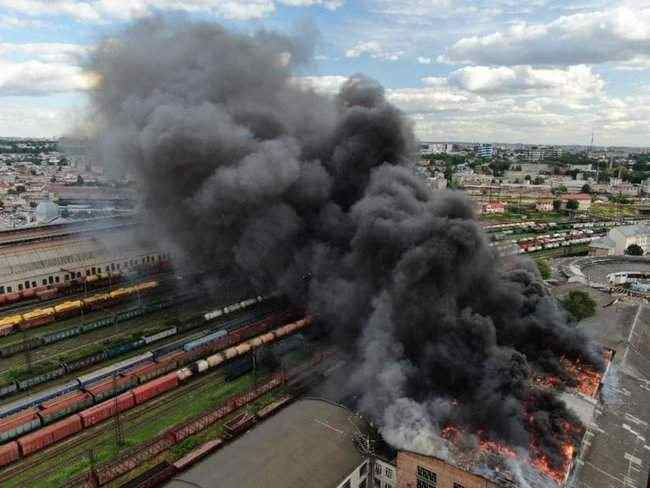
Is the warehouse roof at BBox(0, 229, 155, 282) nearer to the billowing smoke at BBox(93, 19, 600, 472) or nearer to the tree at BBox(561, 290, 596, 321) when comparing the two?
the billowing smoke at BBox(93, 19, 600, 472)

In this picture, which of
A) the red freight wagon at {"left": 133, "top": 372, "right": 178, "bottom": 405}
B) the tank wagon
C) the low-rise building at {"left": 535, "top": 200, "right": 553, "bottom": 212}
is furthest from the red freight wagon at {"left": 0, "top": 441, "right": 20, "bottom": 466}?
the low-rise building at {"left": 535, "top": 200, "right": 553, "bottom": 212}

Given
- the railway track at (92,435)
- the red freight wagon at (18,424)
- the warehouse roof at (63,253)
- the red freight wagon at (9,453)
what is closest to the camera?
the railway track at (92,435)

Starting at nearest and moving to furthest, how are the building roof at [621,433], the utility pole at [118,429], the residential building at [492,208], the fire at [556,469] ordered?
the fire at [556,469] < the building roof at [621,433] < the utility pole at [118,429] < the residential building at [492,208]

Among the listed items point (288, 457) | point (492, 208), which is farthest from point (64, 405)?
point (492, 208)

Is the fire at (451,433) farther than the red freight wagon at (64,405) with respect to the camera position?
No

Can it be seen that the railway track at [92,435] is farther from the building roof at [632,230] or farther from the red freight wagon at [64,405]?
the building roof at [632,230]

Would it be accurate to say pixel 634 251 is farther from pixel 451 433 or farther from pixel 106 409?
pixel 106 409

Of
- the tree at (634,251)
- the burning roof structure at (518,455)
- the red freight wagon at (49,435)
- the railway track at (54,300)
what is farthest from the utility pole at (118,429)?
the tree at (634,251)

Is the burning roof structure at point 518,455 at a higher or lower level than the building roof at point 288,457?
higher
